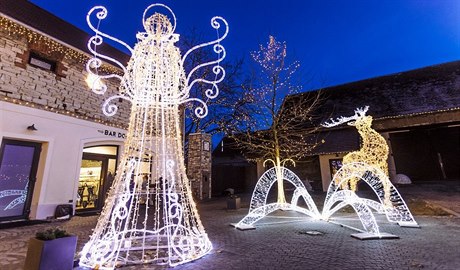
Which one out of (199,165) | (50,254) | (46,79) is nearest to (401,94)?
(199,165)

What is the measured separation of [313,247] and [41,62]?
10.1 metres

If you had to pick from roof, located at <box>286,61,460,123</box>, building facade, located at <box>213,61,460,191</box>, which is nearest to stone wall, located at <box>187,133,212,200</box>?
building facade, located at <box>213,61,460,191</box>

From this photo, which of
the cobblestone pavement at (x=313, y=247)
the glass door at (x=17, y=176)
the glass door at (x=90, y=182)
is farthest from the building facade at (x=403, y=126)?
the glass door at (x=17, y=176)

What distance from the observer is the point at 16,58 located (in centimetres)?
763

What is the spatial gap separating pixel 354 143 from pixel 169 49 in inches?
544

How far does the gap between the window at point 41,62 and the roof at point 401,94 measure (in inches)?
622

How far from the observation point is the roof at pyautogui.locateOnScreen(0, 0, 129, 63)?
293 inches

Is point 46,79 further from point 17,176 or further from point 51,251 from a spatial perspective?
point 51,251

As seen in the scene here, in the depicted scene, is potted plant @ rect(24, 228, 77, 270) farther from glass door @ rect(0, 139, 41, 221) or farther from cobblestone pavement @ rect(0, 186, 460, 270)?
glass door @ rect(0, 139, 41, 221)

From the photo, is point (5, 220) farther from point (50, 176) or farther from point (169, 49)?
point (169, 49)

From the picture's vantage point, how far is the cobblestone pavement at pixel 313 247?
3705 millimetres

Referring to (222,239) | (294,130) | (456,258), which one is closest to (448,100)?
(294,130)

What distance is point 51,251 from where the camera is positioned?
3.21 meters

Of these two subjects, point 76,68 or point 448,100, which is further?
point 448,100
